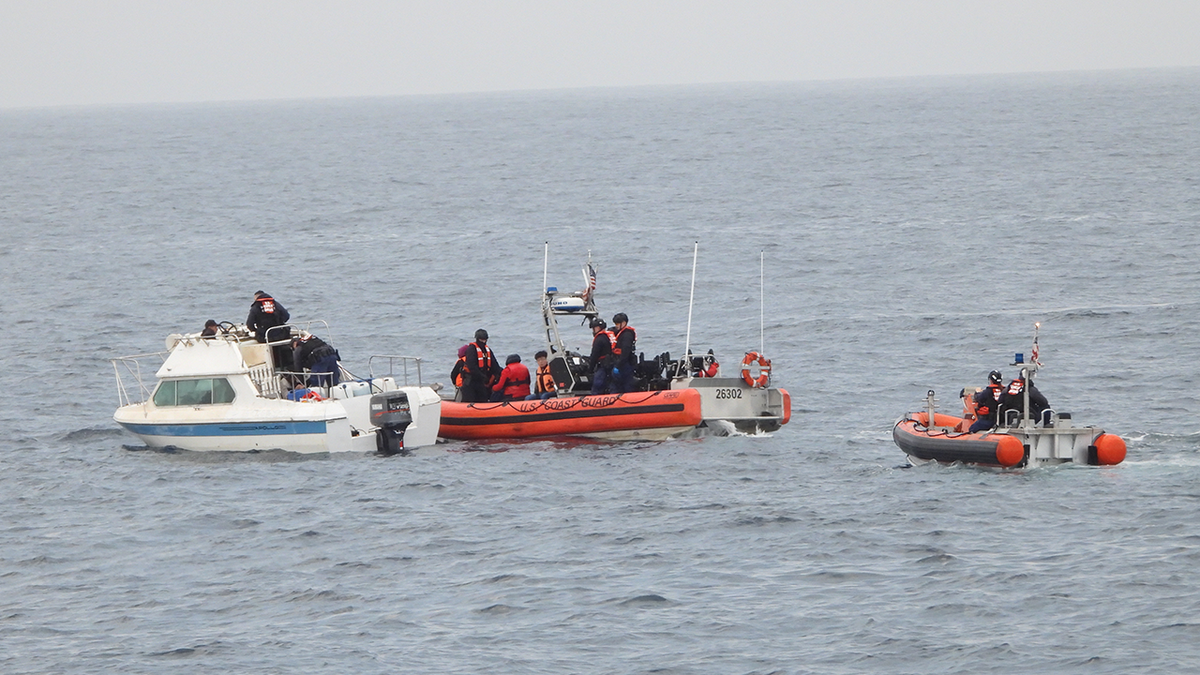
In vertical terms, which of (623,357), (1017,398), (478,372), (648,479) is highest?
(623,357)

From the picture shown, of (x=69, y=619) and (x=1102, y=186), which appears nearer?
(x=69, y=619)

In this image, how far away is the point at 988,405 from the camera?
21.5 metres

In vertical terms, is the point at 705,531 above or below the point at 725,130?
below

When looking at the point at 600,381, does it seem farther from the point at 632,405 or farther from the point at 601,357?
the point at 632,405

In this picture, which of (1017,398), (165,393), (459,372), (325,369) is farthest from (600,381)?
(165,393)

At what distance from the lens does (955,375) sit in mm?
29703

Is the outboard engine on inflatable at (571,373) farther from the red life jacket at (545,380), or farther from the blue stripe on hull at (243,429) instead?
the blue stripe on hull at (243,429)

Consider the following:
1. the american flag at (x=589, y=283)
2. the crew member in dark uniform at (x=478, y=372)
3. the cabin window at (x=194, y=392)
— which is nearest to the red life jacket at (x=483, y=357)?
the crew member in dark uniform at (x=478, y=372)

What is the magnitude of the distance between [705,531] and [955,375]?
11.6m

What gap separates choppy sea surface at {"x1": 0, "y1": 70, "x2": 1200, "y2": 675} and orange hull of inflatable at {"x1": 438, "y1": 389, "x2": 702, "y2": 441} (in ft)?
1.20

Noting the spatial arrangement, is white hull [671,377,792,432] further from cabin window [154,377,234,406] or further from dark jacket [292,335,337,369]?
cabin window [154,377,234,406]

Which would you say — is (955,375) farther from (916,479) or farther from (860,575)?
(860,575)

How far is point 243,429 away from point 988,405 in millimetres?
10521

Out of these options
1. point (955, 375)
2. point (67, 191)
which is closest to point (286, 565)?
point (955, 375)
